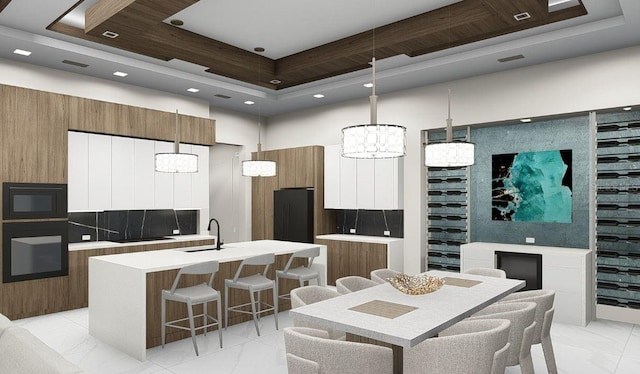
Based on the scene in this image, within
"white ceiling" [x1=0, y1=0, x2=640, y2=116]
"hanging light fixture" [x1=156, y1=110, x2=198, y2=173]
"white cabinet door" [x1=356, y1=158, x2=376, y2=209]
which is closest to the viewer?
"white ceiling" [x1=0, y1=0, x2=640, y2=116]

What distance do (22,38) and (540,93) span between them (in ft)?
19.3

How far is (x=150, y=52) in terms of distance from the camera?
512cm

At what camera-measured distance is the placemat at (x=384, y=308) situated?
2.56 metres

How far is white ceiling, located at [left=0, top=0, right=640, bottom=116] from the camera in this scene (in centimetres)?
430

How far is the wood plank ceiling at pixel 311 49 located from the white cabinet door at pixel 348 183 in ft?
4.81

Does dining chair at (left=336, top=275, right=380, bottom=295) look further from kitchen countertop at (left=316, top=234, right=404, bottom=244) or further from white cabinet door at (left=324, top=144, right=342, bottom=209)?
white cabinet door at (left=324, top=144, right=342, bottom=209)

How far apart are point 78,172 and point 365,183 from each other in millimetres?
3960

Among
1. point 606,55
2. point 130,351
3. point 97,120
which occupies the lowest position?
point 130,351

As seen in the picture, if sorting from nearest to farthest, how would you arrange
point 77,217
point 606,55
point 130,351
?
1. point 130,351
2. point 606,55
3. point 77,217

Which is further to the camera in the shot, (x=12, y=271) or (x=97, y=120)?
(x=97, y=120)

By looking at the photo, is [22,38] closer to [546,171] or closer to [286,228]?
[286,228]

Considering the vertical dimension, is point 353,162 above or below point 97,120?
below

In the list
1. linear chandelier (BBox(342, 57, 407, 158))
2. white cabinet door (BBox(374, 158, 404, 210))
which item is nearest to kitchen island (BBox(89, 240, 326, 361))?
linear chandelier (BBox(342, 57, 407, 158))

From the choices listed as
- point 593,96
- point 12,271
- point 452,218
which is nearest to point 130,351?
point 12,271
